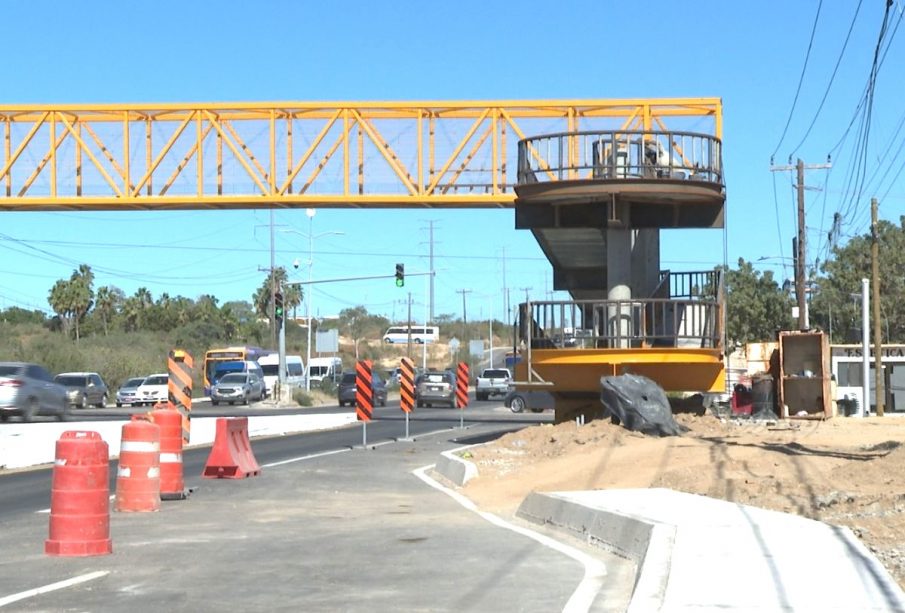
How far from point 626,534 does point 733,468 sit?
5279 millimetres

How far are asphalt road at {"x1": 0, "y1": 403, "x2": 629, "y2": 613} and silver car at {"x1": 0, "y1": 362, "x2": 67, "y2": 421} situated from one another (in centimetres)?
2130

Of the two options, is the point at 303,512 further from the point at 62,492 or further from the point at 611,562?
the point at 611,562

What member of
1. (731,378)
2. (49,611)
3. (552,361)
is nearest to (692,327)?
(552,361)

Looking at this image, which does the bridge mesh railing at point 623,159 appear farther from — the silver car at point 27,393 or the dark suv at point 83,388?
the dark suv at point 83,388

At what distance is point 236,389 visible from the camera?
6209 cm

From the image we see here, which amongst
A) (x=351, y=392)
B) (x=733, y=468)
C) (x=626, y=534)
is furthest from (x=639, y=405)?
(x=351, y=392)

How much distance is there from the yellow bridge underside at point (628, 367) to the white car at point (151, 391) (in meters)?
36.8

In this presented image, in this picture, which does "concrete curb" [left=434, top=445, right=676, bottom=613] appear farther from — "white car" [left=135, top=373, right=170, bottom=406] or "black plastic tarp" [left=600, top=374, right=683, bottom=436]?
"white car" [left=135, top=373, right=170, bottom=406]

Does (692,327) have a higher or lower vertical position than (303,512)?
higher

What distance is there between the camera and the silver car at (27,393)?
3919 centimetres

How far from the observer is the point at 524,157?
2555 cm

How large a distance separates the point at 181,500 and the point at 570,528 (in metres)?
6.05

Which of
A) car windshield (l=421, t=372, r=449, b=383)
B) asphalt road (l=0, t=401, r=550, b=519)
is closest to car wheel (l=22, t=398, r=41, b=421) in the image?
asphalt road (l=0, t=401, r=550, b=519)

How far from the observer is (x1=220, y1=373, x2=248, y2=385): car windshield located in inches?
2477
